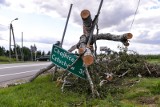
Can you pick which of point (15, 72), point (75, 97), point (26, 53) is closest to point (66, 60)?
point (75, 97)

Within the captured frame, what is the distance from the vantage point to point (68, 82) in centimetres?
889

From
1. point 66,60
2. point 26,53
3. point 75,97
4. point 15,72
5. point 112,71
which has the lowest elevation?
point 75,97

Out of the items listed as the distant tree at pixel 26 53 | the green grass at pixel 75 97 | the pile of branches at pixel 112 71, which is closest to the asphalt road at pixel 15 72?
the pile of branches at pixel 112 71

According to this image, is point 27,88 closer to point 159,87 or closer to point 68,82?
point 68,82

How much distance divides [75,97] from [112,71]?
2233mm

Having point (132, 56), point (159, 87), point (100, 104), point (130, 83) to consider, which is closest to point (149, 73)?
point (132, 56)

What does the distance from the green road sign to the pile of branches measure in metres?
0.25

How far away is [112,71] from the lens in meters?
10.1

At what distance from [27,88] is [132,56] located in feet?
10.3

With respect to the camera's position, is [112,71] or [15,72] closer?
[112,71]

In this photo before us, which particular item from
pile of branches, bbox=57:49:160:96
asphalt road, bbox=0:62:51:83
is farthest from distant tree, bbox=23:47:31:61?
pile of branches, bbox=57:49:160:96

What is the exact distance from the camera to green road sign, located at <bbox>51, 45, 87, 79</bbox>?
879cm

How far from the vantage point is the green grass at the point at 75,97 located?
7.42 metres

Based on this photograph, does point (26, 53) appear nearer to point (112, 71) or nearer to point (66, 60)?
point (112, 71)
